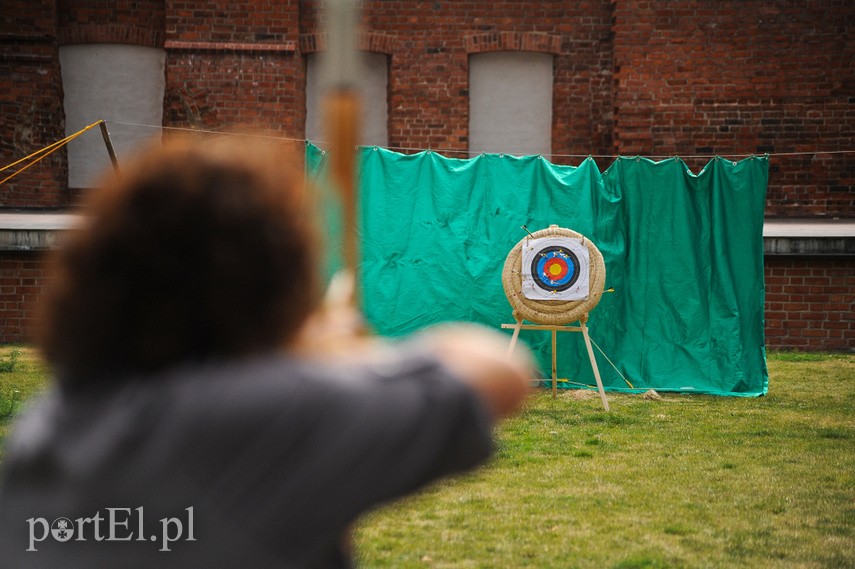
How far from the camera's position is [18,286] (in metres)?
11.2

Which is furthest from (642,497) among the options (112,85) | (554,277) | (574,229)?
(112,85)

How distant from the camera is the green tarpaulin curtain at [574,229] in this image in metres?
8.52

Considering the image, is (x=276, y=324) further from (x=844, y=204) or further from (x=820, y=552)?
(x=844, y=204)

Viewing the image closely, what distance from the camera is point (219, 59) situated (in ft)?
38.8

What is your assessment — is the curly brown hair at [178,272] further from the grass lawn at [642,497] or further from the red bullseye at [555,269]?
the red bullseye at [555,269]

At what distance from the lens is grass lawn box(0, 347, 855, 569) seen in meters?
3.70

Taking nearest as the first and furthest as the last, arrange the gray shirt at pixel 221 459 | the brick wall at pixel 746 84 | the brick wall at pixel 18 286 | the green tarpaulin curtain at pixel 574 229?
the gray shirt at pixel 221 459
the green tarpaulin curtain at pixel 574 229
the brick wall at pixel 18 286
the brick wall at pixel 746 84

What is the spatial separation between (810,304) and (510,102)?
4.40 metres

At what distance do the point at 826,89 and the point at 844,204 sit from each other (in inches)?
55.8

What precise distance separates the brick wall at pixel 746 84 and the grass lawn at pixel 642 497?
200 inches

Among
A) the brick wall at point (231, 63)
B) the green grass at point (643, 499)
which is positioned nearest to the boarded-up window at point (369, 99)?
the brick wall at point (231, 63)

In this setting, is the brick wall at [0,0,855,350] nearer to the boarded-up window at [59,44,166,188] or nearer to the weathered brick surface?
the weathered brick surface

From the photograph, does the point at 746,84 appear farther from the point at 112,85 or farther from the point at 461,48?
the point at 112,85

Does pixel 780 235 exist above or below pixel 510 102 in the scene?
below
